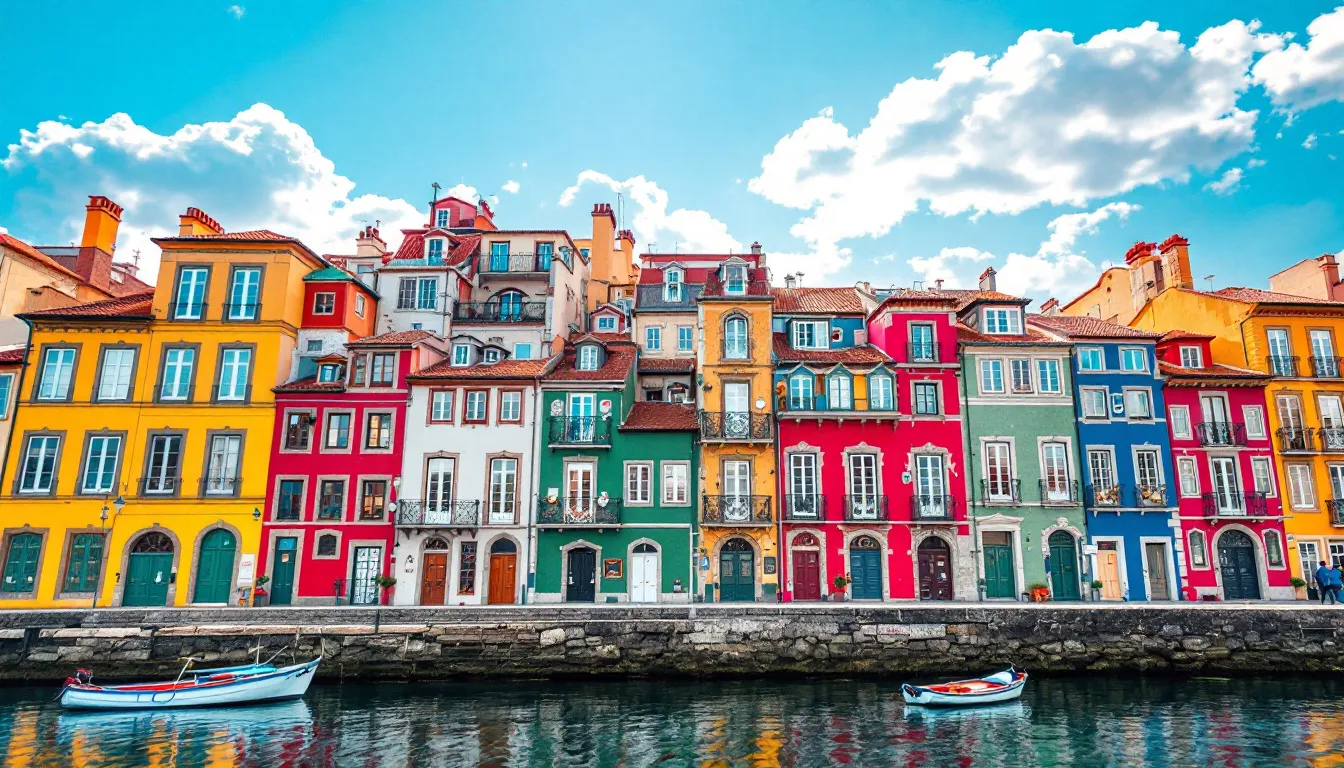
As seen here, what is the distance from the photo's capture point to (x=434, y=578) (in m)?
33.7

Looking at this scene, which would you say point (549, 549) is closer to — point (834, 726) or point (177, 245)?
point (834, 726)

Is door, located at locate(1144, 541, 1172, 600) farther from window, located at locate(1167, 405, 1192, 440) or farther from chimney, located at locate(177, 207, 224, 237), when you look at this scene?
chimney, located at locate(177, 207, 224, 237)

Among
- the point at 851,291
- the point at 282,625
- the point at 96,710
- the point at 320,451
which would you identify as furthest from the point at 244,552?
the point at 851,291

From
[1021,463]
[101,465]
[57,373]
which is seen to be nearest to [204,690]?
[101,465]

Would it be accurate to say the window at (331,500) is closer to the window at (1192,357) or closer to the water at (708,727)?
the water at (708,727)

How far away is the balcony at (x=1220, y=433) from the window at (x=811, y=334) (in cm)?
1727

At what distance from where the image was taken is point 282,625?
26.9 metres

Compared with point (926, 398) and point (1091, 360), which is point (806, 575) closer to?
point (926, 398)

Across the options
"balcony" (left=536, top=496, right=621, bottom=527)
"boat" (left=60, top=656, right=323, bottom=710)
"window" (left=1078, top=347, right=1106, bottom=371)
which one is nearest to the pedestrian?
"window" (left=1078, top=347, right=1106, bottom=371)

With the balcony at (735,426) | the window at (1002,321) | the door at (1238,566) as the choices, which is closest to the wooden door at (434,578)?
the balcony at (735,426)

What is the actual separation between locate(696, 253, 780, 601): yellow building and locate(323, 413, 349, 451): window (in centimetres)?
1603

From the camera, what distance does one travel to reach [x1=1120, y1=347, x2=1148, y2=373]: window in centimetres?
3603

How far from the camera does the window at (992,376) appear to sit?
3578 cm

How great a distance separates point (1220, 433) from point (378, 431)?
3840cm
